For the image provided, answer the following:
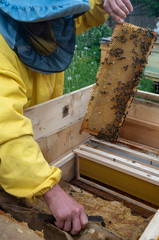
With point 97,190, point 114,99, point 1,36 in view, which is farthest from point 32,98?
point 97,190

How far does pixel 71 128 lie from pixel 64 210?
4.64 feet

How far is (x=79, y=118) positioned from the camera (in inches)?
111

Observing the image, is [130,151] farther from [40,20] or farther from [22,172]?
[40,20]

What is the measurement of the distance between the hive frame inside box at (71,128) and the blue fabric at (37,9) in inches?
33.8

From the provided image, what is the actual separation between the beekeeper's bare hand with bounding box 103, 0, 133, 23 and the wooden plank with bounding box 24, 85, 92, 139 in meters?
0.88

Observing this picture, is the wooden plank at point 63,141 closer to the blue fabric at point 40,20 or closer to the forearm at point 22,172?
the blue fabric at point 40,20

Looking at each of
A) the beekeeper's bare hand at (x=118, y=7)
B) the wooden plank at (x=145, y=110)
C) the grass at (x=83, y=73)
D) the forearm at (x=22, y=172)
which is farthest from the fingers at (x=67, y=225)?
the grass at (x=83, y=73)

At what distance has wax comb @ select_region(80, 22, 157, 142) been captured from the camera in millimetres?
2285

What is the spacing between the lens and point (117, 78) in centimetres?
241

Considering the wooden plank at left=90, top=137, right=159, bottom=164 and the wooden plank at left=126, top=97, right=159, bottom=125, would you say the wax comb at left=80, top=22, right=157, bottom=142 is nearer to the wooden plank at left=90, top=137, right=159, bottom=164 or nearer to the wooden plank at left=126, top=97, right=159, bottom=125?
the wooden plank at left=90, top=137, right=159, bottom=164

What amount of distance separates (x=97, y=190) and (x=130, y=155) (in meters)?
0.53

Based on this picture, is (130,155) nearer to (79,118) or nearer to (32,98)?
(79,118)

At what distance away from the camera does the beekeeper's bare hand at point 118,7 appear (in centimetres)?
210

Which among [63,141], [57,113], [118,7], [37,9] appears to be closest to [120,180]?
[63,141]
